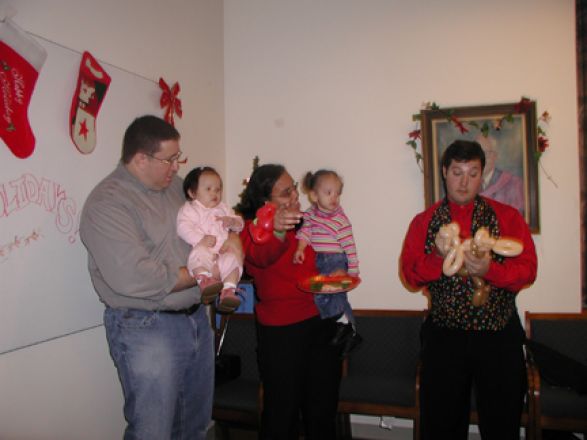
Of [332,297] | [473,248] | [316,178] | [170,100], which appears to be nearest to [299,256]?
[332,297]

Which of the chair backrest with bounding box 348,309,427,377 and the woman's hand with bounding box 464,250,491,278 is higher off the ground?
the woman's hand with bounding box 464,250,491,278

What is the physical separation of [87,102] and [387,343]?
244cm

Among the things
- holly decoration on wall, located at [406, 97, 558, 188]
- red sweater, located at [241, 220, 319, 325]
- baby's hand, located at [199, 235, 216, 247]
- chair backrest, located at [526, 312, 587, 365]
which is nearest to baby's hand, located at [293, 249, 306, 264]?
red sweater, located at [241, 220, 319, 325]

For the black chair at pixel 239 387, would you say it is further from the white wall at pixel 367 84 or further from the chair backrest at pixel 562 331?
the chair backrest at pixel 562 331

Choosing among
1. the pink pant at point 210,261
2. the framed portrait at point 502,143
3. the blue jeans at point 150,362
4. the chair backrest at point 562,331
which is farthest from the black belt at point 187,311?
the chair backrest at point 562,331

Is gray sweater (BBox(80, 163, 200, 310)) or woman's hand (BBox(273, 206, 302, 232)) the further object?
woman's hand (BBox(273, 206, 302, 232))

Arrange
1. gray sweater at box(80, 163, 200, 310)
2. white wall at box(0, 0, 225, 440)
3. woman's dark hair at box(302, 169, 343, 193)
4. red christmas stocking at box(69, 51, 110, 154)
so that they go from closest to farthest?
gray sweater at box(80, 163, 200, 310) → white wall at box(0, 0, 225, 440) → red christmas stocking at box(69, 51, 110, 154) → woman's dark hair at box(302, 169, 343, 193)

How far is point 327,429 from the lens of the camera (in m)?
2.15

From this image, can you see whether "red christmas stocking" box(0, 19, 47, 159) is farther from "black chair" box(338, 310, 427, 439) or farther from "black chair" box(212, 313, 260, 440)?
"black chair" box(338, 310, 427, 439)

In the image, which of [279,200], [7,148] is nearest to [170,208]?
[279,200]

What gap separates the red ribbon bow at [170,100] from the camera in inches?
114

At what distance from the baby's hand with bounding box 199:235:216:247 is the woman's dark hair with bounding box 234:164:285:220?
27 centimetres

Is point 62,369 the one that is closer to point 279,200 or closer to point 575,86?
point 279,200

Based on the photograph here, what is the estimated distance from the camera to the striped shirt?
7.87ft
